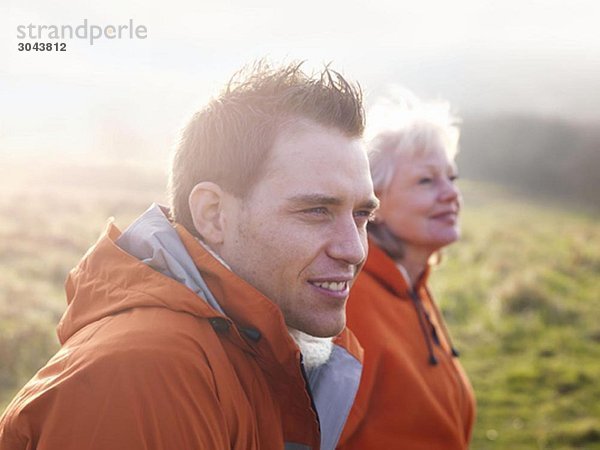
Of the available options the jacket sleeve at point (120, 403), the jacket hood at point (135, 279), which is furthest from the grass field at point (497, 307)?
the jacket sleeve at point (120, 403)

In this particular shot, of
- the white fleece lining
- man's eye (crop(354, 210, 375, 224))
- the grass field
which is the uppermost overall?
man's eye (crop(354, 210, 375, 224))

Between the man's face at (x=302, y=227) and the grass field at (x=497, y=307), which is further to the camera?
the grass field at (x=497, y=307)

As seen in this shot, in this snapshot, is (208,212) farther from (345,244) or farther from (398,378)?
(398,378)

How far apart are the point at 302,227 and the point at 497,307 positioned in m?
8.14

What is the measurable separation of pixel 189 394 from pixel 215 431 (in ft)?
0.39

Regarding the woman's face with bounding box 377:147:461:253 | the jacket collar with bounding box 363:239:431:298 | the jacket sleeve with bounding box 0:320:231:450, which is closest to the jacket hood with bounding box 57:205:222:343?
the jacket sleeve with bounding box 0:320:231:450

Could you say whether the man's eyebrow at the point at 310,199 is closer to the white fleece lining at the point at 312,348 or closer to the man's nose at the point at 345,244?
the man's nose at the point at 345,244

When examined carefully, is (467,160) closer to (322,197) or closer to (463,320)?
(463,320)

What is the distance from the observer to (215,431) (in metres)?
1.68

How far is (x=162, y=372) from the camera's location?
5.31 ft

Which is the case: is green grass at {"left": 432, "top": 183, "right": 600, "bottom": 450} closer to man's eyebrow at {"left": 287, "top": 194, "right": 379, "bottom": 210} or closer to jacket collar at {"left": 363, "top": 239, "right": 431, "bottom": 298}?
jacket collar at {"left": 363, "top": 239, "right": 431, "bottom": 298}

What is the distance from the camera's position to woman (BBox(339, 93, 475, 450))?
3.26 m

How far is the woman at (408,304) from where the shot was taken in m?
3.26

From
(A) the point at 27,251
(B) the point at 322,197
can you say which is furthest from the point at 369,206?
(A) the point at 27,251
